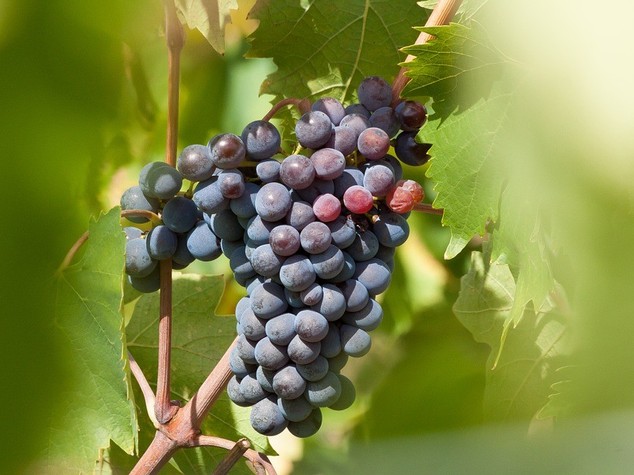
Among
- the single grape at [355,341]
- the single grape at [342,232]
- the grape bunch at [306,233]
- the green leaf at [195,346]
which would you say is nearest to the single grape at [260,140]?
the grape bunch at [306,233]

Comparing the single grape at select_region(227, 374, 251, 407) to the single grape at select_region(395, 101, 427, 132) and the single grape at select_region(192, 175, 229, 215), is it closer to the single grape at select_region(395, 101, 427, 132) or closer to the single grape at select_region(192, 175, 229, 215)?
the single grape at select_region(192, 175, 229, 215)

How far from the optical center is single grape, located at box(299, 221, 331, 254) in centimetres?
71

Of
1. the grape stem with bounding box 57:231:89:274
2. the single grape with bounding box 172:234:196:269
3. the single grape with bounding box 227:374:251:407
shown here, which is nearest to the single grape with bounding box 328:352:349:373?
the single grape with bounding box 227:374:251:407

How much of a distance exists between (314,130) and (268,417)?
312 millimetres

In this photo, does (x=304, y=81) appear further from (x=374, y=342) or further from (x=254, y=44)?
(x=374, y=342)

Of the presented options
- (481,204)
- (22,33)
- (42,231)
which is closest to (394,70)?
(481,204)

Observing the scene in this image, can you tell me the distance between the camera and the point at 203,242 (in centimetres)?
81

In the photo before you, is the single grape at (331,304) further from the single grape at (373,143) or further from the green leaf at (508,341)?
the green leaf at (508,341)

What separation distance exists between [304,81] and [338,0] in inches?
4.8

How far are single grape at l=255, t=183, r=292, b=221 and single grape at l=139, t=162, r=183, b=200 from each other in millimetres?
137

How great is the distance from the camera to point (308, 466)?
1181mm

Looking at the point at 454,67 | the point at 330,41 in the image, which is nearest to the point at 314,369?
the point at 454,67

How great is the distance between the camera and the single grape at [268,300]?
0.74 meters

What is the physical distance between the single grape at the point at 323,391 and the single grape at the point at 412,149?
0.85 ft
